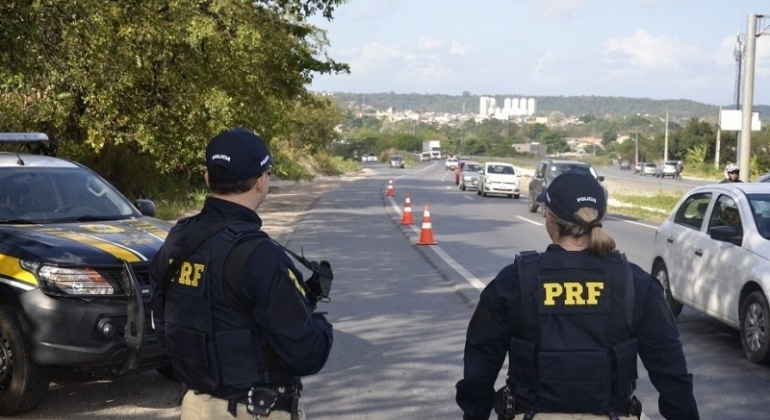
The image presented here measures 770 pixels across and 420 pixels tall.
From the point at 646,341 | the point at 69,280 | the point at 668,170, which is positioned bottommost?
the point at 668,170

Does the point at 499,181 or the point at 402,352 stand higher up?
the point at 402,352

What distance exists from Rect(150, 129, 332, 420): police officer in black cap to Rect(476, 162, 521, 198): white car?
35.7 metres

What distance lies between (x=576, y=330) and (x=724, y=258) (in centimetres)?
626

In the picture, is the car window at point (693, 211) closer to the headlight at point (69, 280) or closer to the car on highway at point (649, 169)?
the headlight at point (69, 280)

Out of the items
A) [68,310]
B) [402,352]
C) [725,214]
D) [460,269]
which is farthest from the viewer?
[460,269]

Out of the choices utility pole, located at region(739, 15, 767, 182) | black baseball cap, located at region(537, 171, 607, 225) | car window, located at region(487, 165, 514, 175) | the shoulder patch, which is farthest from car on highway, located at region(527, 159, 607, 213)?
the shoulder patch

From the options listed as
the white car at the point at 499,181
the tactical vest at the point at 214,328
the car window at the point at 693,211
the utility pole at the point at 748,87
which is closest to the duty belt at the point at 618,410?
the tactical vest at the point at 214,328

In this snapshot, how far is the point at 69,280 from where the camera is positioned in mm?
6312

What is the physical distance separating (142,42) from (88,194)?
11573 millimetres

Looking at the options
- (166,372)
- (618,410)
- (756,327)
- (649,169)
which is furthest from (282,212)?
(649,169)

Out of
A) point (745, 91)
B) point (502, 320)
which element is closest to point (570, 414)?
point (502, 320)

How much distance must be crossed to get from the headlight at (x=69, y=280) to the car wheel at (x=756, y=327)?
17.1 feet

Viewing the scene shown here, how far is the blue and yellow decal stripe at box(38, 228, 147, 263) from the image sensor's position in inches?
255

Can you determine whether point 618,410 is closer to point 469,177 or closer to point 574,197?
point 574,197
